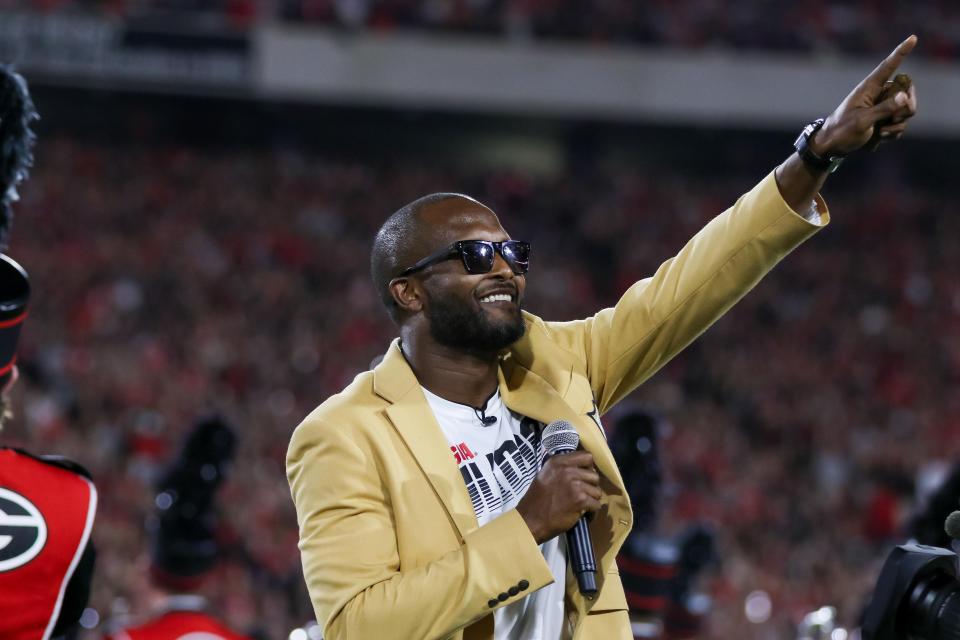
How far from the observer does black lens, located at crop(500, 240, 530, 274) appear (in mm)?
2678

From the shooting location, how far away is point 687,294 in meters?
2.79

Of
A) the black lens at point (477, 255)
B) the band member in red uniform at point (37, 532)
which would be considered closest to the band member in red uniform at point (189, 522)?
the band member in red uniform at point (37, 532)

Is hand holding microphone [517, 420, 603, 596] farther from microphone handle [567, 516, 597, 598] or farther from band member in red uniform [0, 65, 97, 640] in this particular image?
band member in red uniform [0, 65, 97, 640]

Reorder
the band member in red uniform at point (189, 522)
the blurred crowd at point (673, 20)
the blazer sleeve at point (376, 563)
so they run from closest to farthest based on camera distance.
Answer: the blazer sleeve at point (376, 563), the band member in red uniform at point (189, 522), the blurred crowd at point (673, 20)

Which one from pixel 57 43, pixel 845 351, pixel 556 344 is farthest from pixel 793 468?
pixel 556 344

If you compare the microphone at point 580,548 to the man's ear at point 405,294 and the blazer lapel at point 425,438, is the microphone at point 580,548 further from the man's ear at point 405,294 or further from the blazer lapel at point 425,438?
the man's ear at point 405,294

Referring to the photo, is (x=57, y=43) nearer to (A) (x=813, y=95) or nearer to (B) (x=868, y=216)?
(A) (x=813, y=95)

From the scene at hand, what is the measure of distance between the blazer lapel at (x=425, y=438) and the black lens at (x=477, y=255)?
273 millimetres

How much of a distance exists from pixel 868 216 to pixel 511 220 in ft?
16.2

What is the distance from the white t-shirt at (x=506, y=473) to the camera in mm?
2605

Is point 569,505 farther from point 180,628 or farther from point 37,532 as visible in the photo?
point 180,628

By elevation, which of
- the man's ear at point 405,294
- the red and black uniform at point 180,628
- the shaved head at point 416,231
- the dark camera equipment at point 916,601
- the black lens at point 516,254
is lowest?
the red and black uniform at point 180,628

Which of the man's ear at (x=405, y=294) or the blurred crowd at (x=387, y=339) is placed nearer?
the man's ear at (x=405, y=294)

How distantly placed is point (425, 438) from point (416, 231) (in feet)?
1.47
